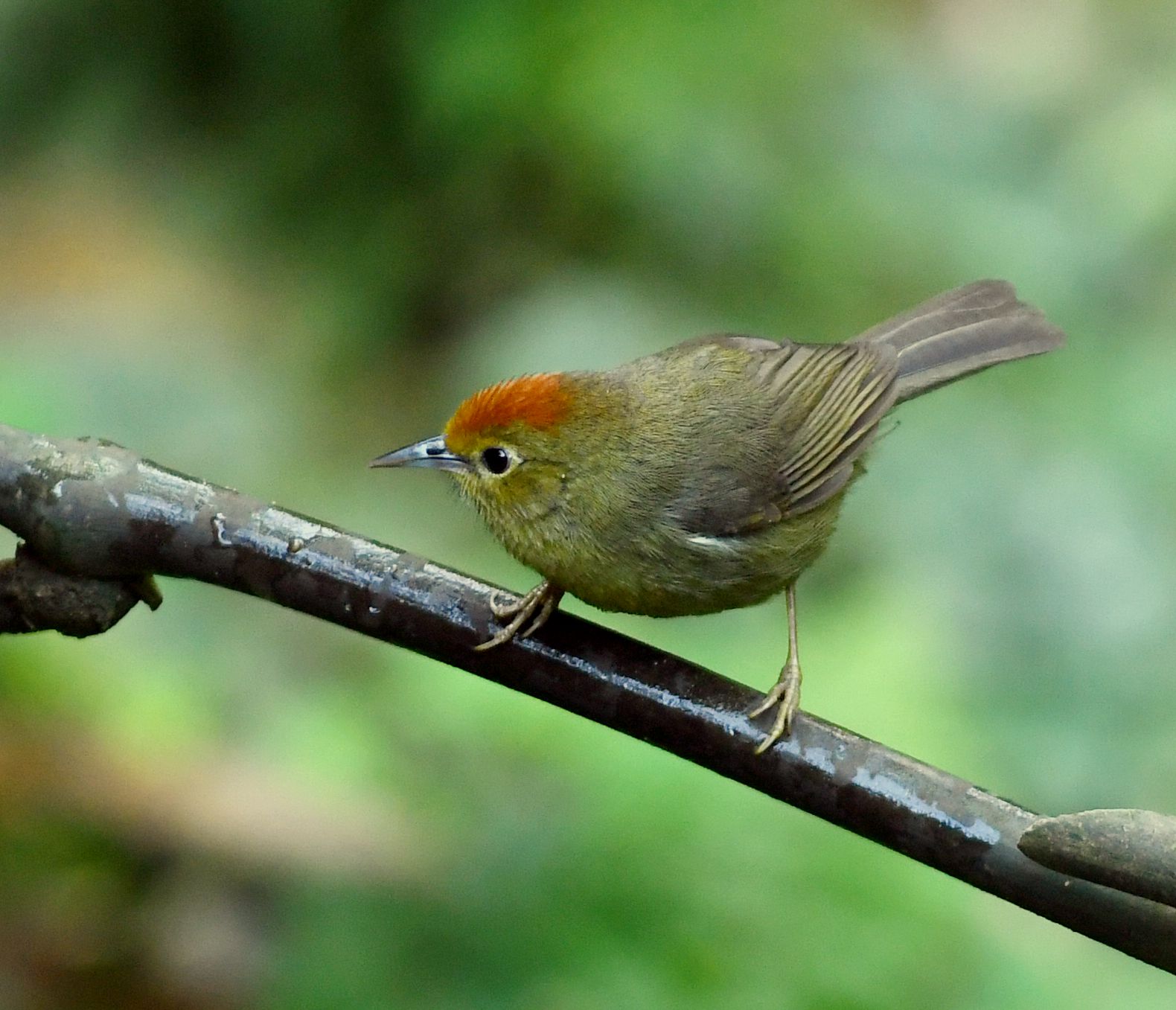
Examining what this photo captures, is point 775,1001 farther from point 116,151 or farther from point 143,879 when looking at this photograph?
point 116,151

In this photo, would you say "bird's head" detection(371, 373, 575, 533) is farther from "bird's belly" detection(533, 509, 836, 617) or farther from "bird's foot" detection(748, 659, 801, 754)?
"bird's foot" detection(748, 659, 801, 754)

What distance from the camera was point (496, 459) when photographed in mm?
2662

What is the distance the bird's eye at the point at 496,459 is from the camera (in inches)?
105

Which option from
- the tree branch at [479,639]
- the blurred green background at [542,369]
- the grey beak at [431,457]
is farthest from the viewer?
the blurred green background at [542,369]

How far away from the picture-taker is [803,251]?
Answer: 226 inches

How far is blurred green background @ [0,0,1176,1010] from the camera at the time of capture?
3119 millimetres

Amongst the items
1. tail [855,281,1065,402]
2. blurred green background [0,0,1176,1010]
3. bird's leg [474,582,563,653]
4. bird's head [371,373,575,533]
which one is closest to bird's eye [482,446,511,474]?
bird's head [371,373,575,533]

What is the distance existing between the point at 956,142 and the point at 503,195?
6.06 feet

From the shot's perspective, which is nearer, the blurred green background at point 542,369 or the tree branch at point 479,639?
the tree branch at point 479,639

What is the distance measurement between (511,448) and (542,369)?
99.1 inches

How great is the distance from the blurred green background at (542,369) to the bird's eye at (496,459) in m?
0.94

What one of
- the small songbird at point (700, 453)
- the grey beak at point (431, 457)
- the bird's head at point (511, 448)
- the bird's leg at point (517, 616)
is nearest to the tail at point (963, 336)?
the small songbird at point (700, 453)

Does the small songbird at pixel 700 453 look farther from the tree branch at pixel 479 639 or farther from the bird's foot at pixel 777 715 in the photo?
the tree branch at pixel 479 639

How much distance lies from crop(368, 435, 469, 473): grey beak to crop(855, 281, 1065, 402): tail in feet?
3.75
